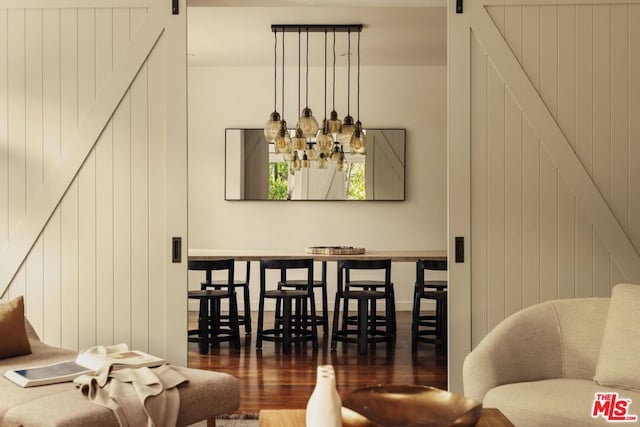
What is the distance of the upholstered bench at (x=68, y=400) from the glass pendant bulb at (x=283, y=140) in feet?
9.64

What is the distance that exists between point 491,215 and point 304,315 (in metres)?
3.08

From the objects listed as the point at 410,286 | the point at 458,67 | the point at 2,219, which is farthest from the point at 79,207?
the point at 410,286

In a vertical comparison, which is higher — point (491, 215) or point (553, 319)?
point (491, 215)

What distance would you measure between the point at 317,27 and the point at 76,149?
130 inches

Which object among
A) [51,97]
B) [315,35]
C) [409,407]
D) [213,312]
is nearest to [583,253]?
[409,407]

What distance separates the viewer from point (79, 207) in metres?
3.82

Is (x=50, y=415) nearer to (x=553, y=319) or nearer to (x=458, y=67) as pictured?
(x=553, y=319)

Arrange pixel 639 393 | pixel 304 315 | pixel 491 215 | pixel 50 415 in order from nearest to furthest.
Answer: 1. pixel 50 415
2. pixel 639 393
3. pixel 491 215
4. pixel 304 315

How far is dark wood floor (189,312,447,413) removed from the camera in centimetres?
443

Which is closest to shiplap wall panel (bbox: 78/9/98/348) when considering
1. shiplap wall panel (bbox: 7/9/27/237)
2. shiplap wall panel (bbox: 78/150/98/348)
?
shiplap wall panel (bbox: 78/150/98/348)

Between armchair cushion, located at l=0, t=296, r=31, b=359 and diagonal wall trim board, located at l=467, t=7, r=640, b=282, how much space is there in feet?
9.11

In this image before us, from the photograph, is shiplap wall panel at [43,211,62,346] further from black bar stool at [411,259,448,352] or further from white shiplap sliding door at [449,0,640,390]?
black bar stool at [411,259,448,352]

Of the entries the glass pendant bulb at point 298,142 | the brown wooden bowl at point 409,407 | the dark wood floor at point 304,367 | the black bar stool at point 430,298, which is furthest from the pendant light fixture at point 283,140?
the brown wooden bowl at point 409,407

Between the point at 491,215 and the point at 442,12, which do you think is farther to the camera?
the point at 442,12
